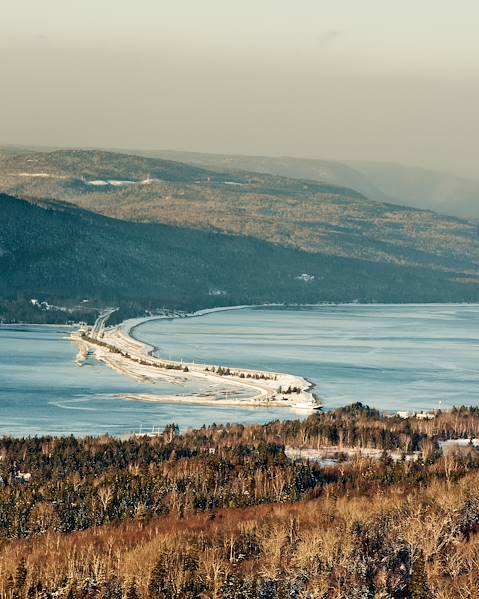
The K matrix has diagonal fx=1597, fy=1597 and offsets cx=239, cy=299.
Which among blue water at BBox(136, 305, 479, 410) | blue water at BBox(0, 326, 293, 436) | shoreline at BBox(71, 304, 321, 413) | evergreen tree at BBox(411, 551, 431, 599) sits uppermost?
blue water at BBox(136, 305, 479, 410)

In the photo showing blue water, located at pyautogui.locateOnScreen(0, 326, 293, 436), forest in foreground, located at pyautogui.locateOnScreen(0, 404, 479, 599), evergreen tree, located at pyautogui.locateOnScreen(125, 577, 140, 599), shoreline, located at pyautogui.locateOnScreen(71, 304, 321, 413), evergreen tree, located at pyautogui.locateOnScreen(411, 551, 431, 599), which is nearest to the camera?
evergreen tree, located at pyautogui.locateOnScreen(125, 577, 140, 599)

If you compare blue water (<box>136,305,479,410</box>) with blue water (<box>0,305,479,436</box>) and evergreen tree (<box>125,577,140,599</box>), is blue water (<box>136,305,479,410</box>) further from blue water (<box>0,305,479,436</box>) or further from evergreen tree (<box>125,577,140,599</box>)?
evergreen tree (<box>125,577,140,599</box>)

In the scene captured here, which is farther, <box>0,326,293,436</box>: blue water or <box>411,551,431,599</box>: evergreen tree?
<box>0,326,293,436</box>: blue water

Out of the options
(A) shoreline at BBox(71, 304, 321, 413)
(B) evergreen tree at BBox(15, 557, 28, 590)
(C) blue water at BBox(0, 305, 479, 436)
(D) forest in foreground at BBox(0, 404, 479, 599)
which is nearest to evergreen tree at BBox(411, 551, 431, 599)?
(D) forest in foreground at BBox(0, 404, 479, 599)

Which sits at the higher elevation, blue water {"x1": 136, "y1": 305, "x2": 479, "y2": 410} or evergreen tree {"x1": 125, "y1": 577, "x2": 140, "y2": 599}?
blue water {"x1": 136, "y1": 305, "x2": 479, "y2": 410}

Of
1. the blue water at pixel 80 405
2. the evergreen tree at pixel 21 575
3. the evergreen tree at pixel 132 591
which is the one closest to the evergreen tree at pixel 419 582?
the evergreen tree at pixel 132 591

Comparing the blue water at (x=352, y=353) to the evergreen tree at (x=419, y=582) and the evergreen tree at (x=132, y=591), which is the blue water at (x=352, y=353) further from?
the evergreen tree at (x=132, y=591)
